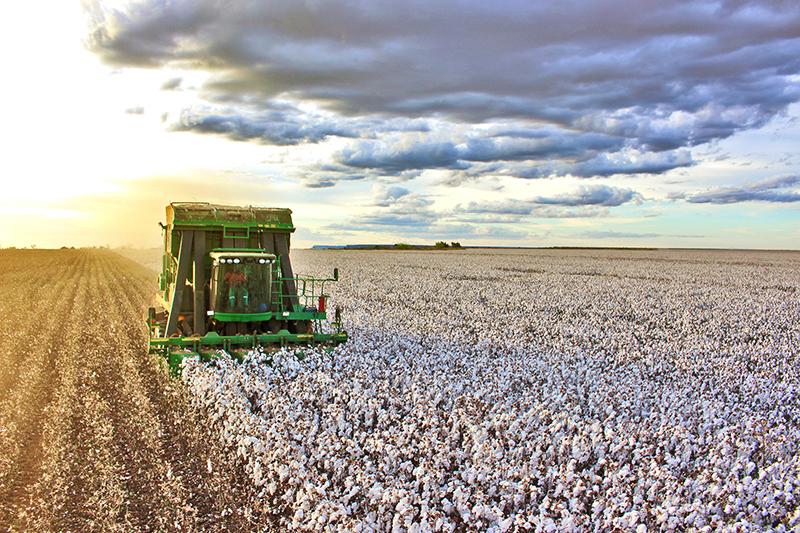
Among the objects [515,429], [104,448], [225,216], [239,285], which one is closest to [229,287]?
[239,285]

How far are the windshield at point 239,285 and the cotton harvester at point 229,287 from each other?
0.02m

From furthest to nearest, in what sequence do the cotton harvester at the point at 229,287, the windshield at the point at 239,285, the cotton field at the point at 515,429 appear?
1. the windshield at the point at 239,285
2. the cotton harvester at the point at 229,287
3. the cotton field at the point at 515,429

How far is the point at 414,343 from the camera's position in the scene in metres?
15.7

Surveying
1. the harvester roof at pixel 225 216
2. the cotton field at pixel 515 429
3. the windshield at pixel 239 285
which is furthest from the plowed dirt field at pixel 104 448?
the harvester roof at pixel 225 216

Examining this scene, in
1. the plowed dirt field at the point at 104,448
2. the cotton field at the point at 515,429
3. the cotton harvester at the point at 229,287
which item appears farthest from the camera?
the cotton harvester at the point at 229,287

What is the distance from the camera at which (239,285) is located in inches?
547

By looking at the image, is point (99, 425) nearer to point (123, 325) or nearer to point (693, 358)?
point (123, 325)

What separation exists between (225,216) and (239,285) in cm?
203

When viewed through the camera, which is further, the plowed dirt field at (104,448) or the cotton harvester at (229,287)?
the cotton harvester at (229,287)

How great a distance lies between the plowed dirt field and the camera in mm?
7297

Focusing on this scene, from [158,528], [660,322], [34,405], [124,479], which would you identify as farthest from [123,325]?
[660,322]

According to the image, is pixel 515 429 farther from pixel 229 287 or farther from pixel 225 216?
pixel 225 216

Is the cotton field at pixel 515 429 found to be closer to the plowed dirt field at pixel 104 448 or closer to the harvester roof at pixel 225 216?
the plowed dirt field at pixel 104 448

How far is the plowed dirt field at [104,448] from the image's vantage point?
23.9 feet
